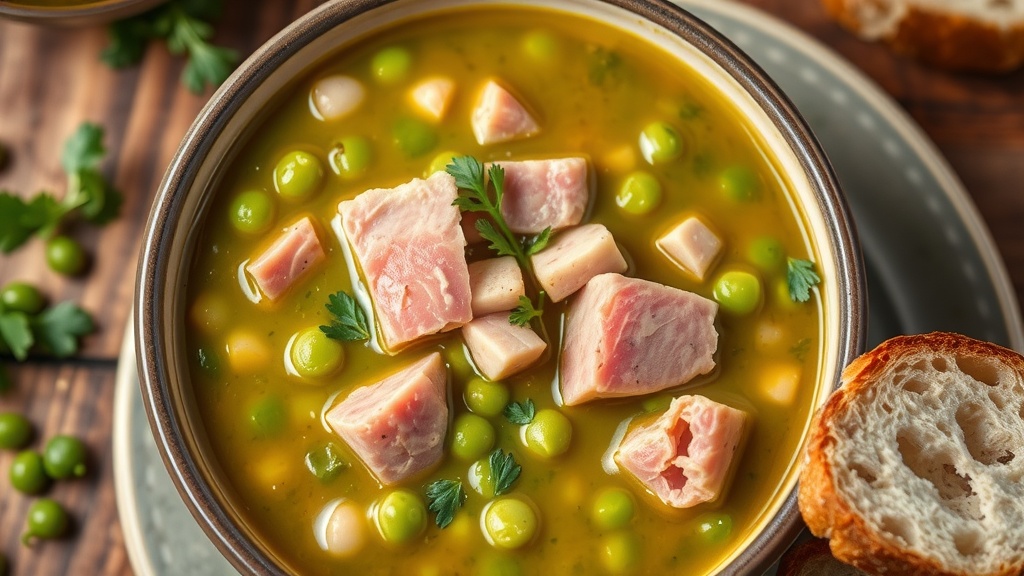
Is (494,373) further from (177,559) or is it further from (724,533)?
(177,559)

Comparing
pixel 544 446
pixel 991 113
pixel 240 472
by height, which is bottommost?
pixel 240 472

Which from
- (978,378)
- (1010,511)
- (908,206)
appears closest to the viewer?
(1010,511)

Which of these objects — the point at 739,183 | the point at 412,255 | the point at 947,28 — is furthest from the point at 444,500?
the point at 947,28

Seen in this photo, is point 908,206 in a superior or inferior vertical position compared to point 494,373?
superior

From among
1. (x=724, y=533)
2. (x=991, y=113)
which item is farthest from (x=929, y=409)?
(x=991, y=113)

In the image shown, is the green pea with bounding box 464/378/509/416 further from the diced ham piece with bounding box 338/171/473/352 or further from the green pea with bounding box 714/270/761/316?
the green pea with bounding box 714/270/761/316

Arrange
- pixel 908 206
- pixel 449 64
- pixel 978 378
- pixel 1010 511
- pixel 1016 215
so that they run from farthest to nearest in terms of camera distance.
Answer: pixel 1016 215 < pixel 908 206 < pixel 449 64 < pixel 978 378 < pixel 1010 511

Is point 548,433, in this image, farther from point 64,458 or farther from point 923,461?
point 64,458

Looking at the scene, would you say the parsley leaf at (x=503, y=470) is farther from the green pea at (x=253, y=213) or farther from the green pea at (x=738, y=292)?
the green pea at (x=253, y=213)
